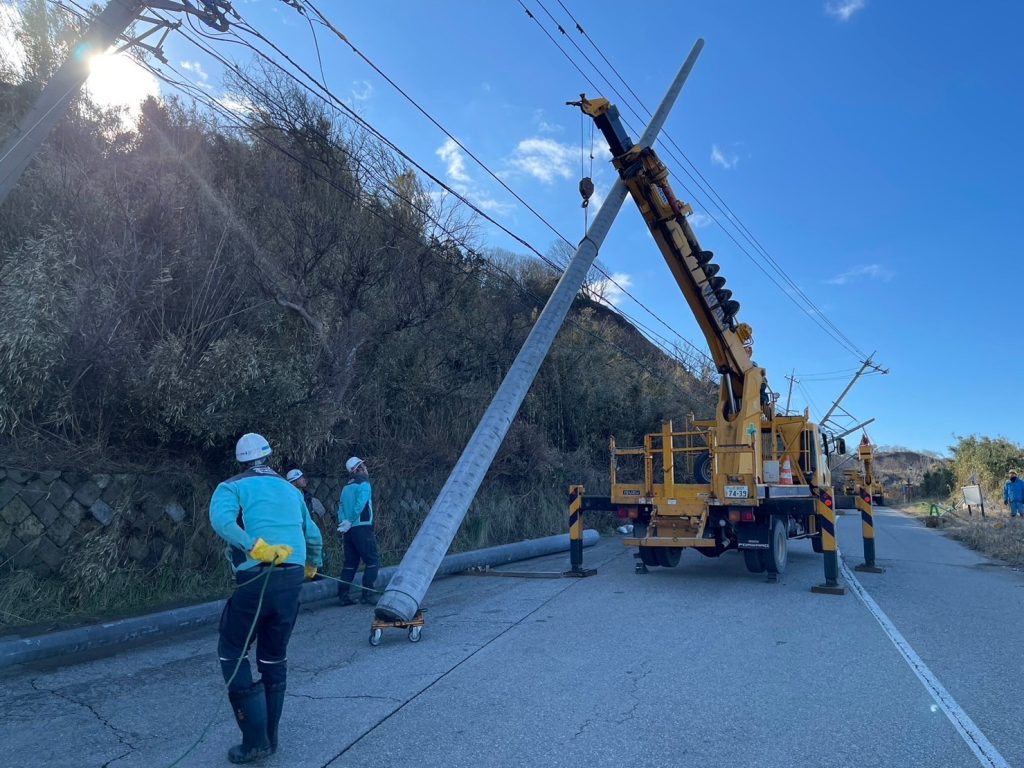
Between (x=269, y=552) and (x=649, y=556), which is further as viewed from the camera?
(x=649, y=556)

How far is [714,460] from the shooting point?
1173 centimetres

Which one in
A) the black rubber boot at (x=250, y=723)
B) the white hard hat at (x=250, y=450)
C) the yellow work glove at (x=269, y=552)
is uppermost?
the white hard hat at (x=250, y=450)

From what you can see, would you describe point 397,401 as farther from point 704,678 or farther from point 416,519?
point 704,678

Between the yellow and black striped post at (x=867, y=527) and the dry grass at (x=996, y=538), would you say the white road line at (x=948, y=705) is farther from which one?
the dry grass at (x=996, y=538)

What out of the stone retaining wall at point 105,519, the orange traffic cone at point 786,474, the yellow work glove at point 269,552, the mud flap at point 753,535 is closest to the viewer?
the yellow work glove at point 269,552

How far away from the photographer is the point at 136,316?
31.1ft

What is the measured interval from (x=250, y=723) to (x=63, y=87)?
6502 millimetres

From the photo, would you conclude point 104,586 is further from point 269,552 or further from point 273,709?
point 269,552

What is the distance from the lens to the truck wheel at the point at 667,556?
11961 mm

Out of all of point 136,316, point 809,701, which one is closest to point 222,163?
point 136,316

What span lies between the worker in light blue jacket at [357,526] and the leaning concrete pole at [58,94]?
461 centimetres

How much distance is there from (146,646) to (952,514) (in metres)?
31.8

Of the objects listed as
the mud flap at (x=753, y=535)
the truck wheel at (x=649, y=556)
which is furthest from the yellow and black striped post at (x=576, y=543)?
the mud flap at (x=753, y=535)

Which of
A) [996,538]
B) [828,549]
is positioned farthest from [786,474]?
[996,538]
